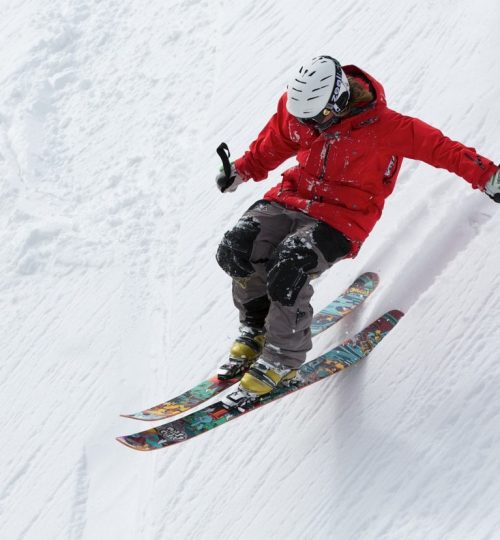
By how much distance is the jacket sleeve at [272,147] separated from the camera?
4.70m

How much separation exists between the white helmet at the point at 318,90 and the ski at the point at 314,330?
145 centimetres

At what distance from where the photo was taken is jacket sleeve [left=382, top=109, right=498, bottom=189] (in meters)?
4.00

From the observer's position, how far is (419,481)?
384 centimetres

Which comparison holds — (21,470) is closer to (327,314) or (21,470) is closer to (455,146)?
(327,314)

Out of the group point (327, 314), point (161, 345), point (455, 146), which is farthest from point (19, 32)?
point (455, 146)

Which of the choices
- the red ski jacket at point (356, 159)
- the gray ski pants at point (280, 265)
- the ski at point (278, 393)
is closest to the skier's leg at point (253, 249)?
the gray ski pants at point (280, 265)

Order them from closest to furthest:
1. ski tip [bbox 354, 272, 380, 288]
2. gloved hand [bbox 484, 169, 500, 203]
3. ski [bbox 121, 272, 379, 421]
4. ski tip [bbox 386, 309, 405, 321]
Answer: gloved hand [bbox 484, 169, 500, 203] < ski [bbox 121, 272, 379, 421] < ski tip [bbox 386, 309, 405, 321] < ski tip [bbox 354, 272, 380, 288]

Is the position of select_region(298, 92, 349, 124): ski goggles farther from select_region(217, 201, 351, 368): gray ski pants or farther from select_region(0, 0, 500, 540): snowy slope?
select_region(0, 0, 500, 540): snowy slope

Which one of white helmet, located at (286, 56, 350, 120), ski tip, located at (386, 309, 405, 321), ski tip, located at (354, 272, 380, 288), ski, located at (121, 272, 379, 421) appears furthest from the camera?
ski tip, located at (354, 272, 380, 288)

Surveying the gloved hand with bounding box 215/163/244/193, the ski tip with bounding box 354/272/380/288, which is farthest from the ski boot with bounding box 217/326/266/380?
the ski tip with bounding box 354/272/380/288

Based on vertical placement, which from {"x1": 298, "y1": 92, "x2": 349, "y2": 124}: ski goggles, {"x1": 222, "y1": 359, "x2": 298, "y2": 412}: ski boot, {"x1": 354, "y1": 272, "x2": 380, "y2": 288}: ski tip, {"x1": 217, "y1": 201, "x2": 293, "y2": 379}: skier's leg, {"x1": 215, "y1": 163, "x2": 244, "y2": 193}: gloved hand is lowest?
{"x1": 222, "y1": 359, "x2": 298, "y2": 412}: ski boot

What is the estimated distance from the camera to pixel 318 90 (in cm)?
411

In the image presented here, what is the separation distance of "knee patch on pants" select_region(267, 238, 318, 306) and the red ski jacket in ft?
0.92

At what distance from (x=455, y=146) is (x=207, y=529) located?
260 centimetres
